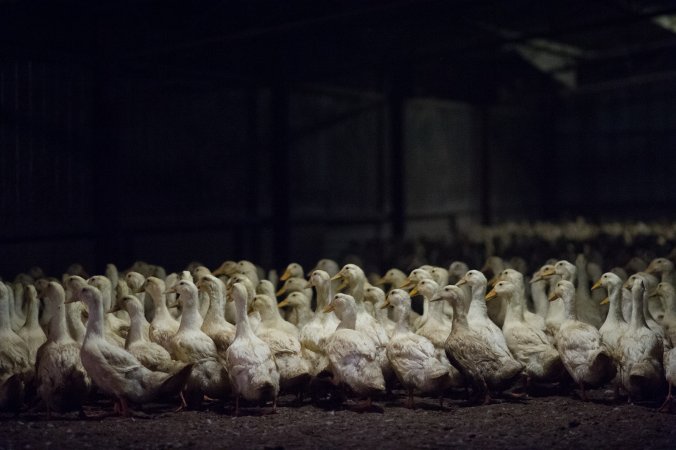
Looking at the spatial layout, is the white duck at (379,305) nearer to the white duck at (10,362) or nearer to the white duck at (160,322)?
the white duck at (160,322)

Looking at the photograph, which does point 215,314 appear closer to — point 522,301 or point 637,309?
point 522,301

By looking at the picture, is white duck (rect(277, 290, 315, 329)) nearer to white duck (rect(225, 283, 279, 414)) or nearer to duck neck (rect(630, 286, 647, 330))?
white duck (rect(225, 283, 279, 414))

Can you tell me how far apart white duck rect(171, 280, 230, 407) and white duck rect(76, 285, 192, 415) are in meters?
0.34

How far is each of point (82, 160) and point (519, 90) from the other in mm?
13363

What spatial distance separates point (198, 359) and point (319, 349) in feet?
3.44

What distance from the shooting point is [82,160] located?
12.3 metres

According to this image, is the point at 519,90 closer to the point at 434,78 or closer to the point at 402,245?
the point at 434,78

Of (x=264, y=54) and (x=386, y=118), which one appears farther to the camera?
(x=386, y=118)

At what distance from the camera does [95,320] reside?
660 cm

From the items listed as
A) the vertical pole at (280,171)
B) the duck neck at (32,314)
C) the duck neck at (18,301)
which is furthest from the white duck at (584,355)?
the vertical pole at (280,171)

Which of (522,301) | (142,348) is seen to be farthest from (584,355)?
(142,348)

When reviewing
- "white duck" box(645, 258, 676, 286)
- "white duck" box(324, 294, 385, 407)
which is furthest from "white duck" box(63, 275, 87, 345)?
"white duck" box(645, 258, 676, 286)

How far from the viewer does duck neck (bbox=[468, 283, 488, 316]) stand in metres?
7.50

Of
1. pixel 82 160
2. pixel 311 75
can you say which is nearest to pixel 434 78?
pixel 311 75
